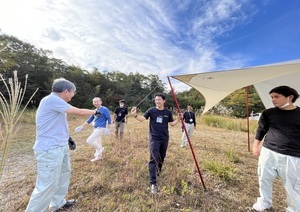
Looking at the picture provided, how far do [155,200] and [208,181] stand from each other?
1232 mm

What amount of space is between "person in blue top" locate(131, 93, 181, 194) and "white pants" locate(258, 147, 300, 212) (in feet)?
4.40

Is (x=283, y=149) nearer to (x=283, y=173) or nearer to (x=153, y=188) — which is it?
(x=283, y=173)

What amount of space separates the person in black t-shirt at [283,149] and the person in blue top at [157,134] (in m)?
1.31

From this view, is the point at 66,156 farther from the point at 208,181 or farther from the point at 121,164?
the point at 208,181

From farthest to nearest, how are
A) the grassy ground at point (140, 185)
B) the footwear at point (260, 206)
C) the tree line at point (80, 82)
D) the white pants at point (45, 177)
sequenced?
the tree line at point (80, 82) → the grassy ground at point (140, 185) → the footwear at point (260, 206) → the white pants at point (45, 177)

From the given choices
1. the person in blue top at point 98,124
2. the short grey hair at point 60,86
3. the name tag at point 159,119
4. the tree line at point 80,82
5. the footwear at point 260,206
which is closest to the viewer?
the short grey hair at point 60,86

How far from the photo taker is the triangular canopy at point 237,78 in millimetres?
2431

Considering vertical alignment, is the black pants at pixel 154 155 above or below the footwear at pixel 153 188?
above

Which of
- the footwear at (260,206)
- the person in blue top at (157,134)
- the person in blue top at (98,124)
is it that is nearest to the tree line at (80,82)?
the person in blue top at (98,124)

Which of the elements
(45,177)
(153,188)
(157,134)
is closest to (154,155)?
(157,134)

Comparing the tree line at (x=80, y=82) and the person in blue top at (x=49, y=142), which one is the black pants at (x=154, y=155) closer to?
the person in blue top at (x=49, y=142)

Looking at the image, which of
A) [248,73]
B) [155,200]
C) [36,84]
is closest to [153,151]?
[155,200]

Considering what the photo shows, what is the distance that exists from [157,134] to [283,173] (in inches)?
67.4

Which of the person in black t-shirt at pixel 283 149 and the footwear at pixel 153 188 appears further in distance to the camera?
the footwear at pixel 153 188
